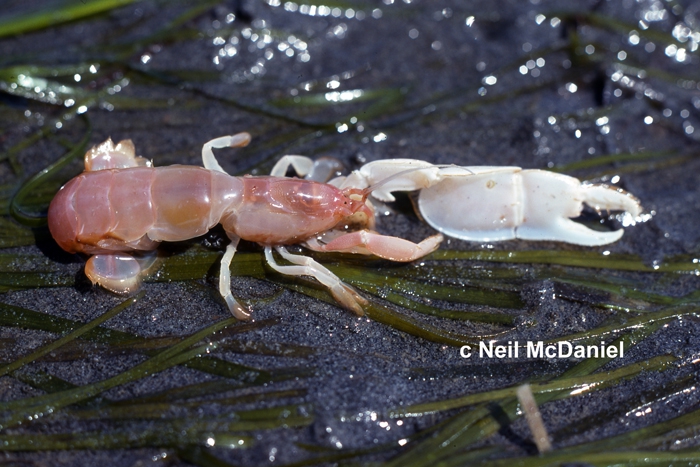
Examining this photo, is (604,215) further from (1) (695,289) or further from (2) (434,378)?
(2) (434,378)

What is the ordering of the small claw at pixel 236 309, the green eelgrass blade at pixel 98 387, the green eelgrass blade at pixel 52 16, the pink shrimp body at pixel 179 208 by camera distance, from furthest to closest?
1. the green eelgrass blade at pixel 52 16
2. the pink shrimp body at pixel 179 208
3. the small claw at pixel 236 309
4. the green eelgrass blade at pixel 98 387

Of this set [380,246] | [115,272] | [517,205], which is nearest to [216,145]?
[115,272]

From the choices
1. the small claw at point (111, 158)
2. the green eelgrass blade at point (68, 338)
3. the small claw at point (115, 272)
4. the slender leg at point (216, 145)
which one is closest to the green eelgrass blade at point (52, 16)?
the small claw at point (111, 158)

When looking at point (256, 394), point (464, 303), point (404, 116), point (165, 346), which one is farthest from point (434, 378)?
point (404, 116)

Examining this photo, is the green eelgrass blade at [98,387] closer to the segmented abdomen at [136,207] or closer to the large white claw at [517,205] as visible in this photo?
the segmented abdomen at [136,207]

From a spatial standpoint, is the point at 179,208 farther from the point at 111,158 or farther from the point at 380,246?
the point at 380,246

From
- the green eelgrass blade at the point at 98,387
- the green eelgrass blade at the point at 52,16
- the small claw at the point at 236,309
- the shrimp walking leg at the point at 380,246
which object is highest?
the green eelgrass blade at the point at 52,16
